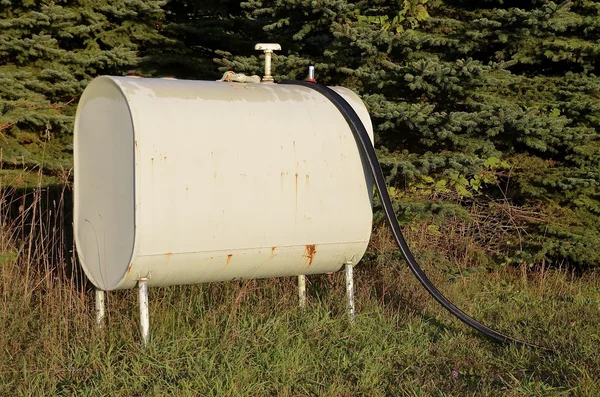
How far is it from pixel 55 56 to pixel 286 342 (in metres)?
5.16

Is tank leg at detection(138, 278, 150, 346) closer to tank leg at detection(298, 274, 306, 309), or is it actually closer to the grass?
the grass

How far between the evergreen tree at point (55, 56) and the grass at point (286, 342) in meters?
2.49

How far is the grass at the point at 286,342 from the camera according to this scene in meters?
4.07

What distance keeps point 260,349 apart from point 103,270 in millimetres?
1014

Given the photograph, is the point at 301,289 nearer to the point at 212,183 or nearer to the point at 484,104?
the point at 212,183

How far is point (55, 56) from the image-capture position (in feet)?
27.7

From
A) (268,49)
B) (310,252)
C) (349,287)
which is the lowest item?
(349,287)

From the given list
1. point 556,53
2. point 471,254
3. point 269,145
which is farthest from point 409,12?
point 269,145

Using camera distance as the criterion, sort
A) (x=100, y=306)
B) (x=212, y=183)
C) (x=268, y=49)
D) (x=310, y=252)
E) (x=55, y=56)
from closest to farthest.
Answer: (x=212, y=183) → (x=100, y=306) → (x=310, y=252) → (x=268, y=49) → (x=55, y=56)

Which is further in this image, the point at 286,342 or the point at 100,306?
the point at 100,306

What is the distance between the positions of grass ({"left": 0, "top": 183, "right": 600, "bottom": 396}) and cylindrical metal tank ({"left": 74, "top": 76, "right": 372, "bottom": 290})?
344mm

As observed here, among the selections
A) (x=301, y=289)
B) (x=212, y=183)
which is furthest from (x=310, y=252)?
(x=212, y=183)

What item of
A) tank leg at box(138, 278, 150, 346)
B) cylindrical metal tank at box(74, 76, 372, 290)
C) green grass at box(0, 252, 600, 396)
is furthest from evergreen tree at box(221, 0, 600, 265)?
tank leg at box(138, 278, 150, 346)

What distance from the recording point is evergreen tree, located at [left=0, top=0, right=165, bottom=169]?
7891mm
